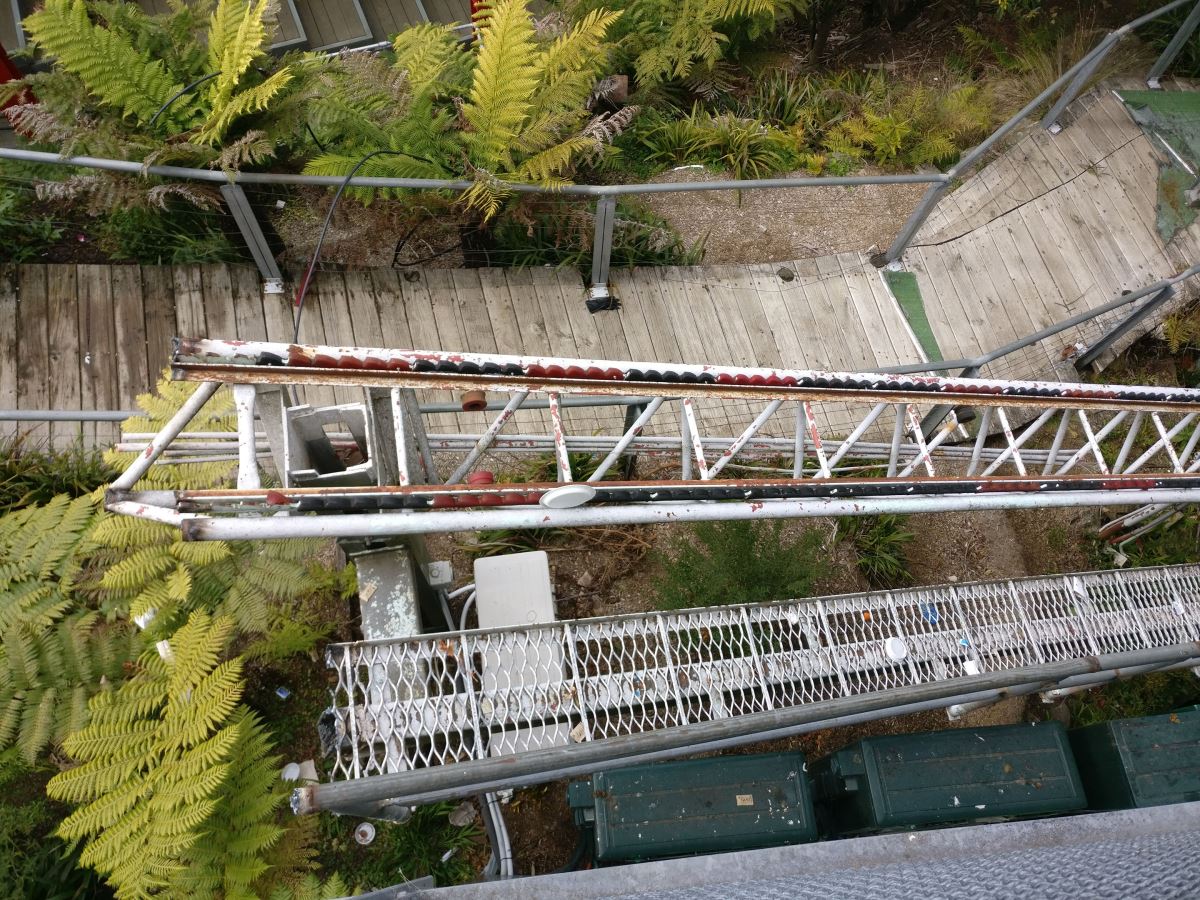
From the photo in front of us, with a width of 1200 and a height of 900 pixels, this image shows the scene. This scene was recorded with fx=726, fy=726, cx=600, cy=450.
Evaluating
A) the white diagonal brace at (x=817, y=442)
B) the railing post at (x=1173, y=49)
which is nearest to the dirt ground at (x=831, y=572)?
the white diagonal brace at (x=817, y=442)

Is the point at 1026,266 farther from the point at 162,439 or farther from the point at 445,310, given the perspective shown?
the point at 162,439

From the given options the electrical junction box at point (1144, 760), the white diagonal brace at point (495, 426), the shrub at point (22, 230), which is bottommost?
the electrical junction box at point (1144, 760)

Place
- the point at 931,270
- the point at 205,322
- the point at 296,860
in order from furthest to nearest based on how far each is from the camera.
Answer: the point at 931,270, the point at 205,322, the point at 296,860

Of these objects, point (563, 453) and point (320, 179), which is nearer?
point (563, 453)

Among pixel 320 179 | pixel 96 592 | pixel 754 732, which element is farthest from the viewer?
pixel 320 179

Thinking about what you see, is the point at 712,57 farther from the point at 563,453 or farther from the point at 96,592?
the point at 96,592

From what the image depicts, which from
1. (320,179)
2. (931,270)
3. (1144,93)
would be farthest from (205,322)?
(1144,93)

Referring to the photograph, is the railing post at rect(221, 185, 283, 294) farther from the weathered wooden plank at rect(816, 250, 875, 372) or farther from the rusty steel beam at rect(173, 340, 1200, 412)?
the weathered wooden plank at rect(816, 250, 875, 372)

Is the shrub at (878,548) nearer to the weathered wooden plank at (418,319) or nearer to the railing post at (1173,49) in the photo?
the weathered wooden plank at (418,319)
